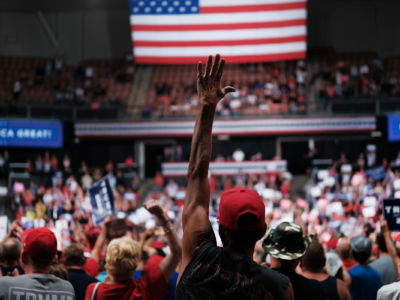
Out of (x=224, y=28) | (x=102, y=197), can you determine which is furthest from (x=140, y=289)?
(x=224, y=28)

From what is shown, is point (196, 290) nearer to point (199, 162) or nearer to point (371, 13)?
point (199, 162)

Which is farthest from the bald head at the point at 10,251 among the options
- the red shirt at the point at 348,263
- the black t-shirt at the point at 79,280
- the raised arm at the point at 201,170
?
the red shirt at the point at 348,263

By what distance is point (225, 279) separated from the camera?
2408mm

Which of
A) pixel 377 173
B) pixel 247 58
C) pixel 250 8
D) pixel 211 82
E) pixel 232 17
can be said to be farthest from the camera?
pixel 247 58

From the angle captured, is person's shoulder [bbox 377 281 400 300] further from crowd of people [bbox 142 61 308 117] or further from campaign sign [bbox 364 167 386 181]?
crowd of people [bbox 142 61 308 117]

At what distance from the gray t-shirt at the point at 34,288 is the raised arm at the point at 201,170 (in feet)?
3.93

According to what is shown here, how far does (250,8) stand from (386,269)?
2151cm

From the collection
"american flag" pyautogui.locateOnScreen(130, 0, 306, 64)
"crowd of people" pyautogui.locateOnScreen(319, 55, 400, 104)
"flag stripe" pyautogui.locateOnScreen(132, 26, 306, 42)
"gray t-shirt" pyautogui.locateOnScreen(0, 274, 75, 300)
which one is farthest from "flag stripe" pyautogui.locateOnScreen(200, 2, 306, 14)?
"gray t-shirt" pyautogui.locateOnScreen(0, 274, 75, 300)

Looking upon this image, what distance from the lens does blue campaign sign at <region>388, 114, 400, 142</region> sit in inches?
928

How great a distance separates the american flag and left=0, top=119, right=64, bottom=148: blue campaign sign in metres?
5.93

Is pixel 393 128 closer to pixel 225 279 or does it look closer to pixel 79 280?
pixel 79 280

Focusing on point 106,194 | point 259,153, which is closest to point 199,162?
point 106,194

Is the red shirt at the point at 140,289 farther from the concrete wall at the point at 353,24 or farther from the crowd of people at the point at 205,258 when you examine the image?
the concrete wall at the point at 353,24

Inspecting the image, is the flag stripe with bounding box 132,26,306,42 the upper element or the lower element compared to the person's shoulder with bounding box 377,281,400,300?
upper
